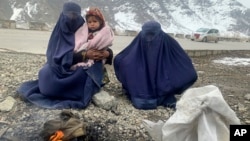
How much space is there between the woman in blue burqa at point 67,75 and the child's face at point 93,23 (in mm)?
88

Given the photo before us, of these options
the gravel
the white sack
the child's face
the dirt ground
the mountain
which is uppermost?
the child's face

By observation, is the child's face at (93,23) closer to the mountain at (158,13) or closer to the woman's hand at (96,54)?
the woman's hand at (96,54)

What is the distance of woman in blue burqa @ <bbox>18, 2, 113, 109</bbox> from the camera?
3764 mm

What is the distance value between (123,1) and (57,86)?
291 feet

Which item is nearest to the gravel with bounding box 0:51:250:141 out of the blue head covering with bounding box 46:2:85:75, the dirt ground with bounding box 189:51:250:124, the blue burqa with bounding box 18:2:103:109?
the dirt ground with bounding box 189:51:250:124

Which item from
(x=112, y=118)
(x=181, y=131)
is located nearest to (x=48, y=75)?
(x=112, y=118)

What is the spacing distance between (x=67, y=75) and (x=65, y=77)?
0.10 ft

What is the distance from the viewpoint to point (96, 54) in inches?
152

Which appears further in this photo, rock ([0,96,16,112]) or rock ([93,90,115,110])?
rock ([93,90,115,110])

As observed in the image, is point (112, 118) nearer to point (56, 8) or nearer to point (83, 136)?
point (83, 136)

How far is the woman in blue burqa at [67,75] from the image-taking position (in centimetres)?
376

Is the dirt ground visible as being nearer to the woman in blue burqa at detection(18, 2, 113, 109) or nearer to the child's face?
the woman in blue burqa at detection(18, 2, 113, 109)

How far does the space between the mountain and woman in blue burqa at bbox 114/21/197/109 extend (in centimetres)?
5295

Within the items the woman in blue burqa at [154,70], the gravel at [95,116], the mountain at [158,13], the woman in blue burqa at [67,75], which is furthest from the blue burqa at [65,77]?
the mountain at [158,13]
